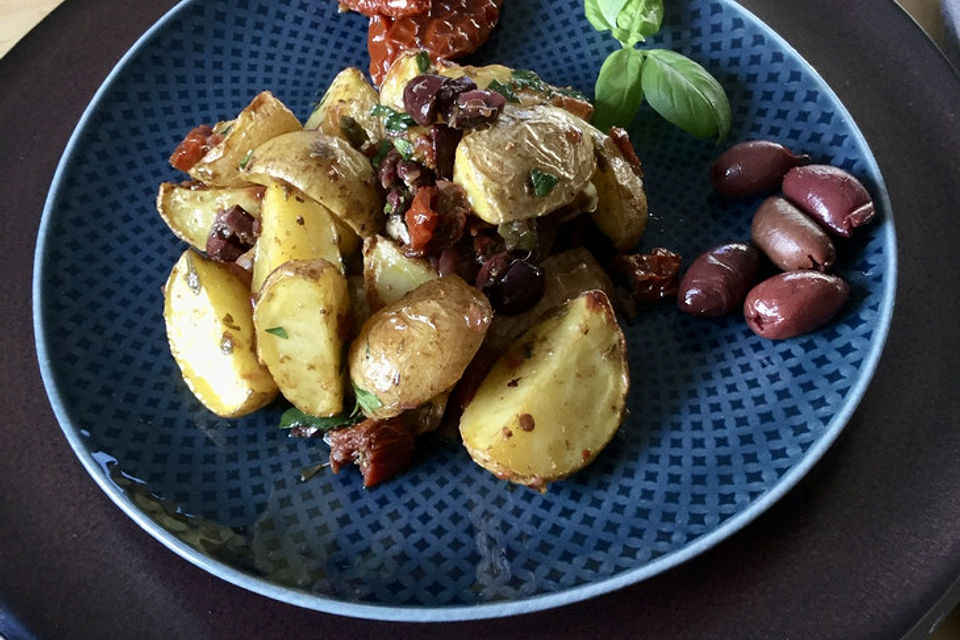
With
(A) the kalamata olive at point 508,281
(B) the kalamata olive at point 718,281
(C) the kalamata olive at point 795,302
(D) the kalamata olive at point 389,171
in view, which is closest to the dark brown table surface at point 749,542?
(C) the kalamata olive at point 795,302

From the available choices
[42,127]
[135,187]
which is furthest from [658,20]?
[42,127]

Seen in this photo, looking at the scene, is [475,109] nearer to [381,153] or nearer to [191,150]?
[381,153]

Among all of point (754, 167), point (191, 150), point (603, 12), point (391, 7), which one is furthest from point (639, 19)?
point (191, 150)

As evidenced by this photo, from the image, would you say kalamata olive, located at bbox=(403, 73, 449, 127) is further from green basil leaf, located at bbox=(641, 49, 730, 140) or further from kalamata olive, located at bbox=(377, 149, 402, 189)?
green basil leaf, located at bbox=(641, 49, 730, 140)

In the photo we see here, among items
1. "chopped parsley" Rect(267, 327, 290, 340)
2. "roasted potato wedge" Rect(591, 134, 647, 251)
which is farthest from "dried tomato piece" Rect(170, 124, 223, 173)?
"roasted potato wedge" Rect(591, 134, 647, 251)

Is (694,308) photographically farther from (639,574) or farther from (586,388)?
(639,574)

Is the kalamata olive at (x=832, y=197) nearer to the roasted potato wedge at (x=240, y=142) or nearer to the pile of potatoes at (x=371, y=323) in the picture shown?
the pile of potatoes at (x=371, y=323)
